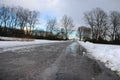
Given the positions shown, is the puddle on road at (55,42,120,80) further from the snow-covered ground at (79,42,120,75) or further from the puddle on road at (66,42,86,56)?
the puddle on road at (66,42,86,56)

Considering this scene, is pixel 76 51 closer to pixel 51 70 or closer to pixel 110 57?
pixel 110 57

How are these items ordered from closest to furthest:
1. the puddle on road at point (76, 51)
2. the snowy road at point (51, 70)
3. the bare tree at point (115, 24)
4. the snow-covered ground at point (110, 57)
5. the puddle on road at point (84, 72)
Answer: the snowy road at point (51, 70)
the puddle on road at point (84, 72)
the snow-covered ground at point (110, 57)
the puddle on road at point (76, 51)
the bare tree at point (115, 24)

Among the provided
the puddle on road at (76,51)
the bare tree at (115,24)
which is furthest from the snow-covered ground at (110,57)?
the bare tree at (115,24)

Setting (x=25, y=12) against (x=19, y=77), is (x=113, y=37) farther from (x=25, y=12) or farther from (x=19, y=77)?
(x=19, y=77)

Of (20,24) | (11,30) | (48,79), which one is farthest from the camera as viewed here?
(20,24)

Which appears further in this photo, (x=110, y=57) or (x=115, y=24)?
(x=115, y=24)

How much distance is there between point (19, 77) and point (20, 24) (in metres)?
83.1

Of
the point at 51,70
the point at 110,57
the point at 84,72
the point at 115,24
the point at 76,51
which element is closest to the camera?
the point at 84,72

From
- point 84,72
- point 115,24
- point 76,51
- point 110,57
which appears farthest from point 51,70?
point 115,24

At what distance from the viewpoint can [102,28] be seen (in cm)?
8094

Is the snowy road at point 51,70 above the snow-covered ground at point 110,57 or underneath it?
above

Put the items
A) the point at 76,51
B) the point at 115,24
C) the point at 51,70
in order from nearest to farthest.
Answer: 1. the point at 51,70
2. the point at 76,51
3. the point at 115,24

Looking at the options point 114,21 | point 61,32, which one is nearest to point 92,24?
point 114,21

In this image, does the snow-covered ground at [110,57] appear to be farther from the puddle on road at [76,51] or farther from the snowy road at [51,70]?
the puddle on road at [76,51]
